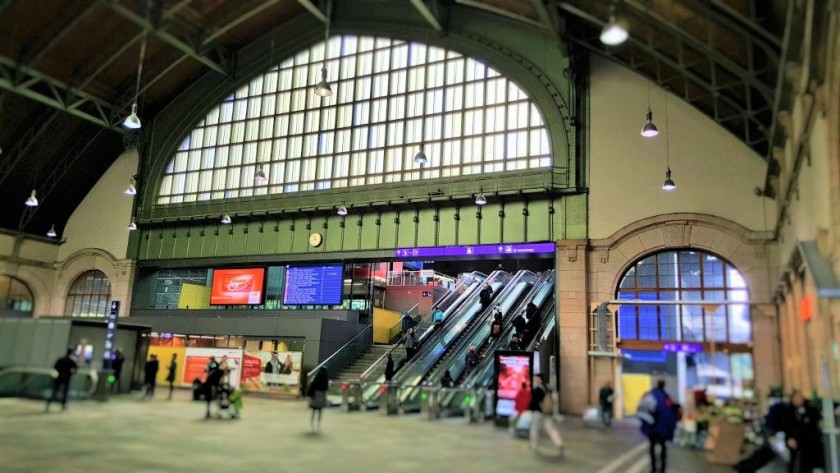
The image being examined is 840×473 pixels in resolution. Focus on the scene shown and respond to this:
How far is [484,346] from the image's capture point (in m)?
25.8

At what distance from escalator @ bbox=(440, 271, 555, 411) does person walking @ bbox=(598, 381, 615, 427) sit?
3716 millimetres

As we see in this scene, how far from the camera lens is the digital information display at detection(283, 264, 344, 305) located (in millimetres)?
28516

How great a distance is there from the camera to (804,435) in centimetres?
920

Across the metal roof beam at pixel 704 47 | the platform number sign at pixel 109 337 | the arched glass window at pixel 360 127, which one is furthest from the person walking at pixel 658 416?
the arched glass window at pixel 360 127

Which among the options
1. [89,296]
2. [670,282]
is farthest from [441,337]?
[89,296]

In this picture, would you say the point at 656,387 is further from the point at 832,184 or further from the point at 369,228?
the point at 369,228

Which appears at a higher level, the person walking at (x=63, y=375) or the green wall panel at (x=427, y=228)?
the green wall panel at (x=427, y=228)

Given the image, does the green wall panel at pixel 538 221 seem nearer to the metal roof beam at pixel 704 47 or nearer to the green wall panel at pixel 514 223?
the green wall panel at pixel 514 223

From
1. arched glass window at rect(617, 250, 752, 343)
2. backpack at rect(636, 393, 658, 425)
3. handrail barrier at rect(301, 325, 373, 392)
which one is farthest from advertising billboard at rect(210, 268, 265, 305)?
backpack at rect(636, 393, 658, 425)

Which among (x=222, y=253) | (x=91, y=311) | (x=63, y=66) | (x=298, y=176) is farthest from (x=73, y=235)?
(x=63, y=66)

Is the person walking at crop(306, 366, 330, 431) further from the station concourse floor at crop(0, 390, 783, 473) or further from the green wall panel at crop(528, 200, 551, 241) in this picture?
the green wall panel at crop(528, 200, 551, 241)

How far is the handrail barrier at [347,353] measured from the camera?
25.1 m

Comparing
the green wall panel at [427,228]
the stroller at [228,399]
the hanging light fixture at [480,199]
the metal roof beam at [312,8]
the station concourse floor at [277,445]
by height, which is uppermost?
the metal roof beam at [312,8]

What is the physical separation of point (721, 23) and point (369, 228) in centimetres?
1689
